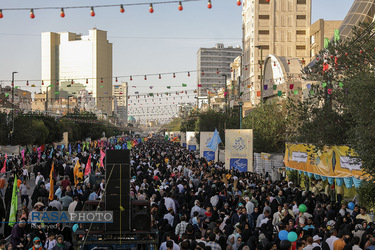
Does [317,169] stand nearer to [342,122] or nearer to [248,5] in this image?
[342,122]

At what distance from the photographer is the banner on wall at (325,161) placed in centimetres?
1679

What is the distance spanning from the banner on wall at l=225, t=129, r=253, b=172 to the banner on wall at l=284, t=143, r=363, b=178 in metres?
1.82

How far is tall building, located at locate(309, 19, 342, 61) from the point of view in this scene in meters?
77.2

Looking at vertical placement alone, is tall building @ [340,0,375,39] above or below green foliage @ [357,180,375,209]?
above

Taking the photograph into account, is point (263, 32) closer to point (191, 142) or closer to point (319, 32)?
point (319, 32)

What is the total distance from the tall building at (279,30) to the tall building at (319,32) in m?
1.35

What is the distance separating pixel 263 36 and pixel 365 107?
231 feet

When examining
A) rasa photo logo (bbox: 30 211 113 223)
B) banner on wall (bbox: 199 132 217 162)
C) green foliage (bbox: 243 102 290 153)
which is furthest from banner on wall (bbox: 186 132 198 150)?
rasa photo logo (bbox: 30 211 113 223)

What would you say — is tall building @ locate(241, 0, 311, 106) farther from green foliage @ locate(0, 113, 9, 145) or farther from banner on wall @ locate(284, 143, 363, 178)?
banner on wall @ locate(284, 143, 363, 178)

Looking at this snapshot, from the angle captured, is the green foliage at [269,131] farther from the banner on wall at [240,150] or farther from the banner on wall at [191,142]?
the banner on wall at [191,142]

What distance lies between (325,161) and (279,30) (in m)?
65.6

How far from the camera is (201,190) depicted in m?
17.6

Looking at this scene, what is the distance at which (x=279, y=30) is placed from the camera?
269 ft

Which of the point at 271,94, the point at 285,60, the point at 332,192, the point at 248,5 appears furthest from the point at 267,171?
the point at 248,5
